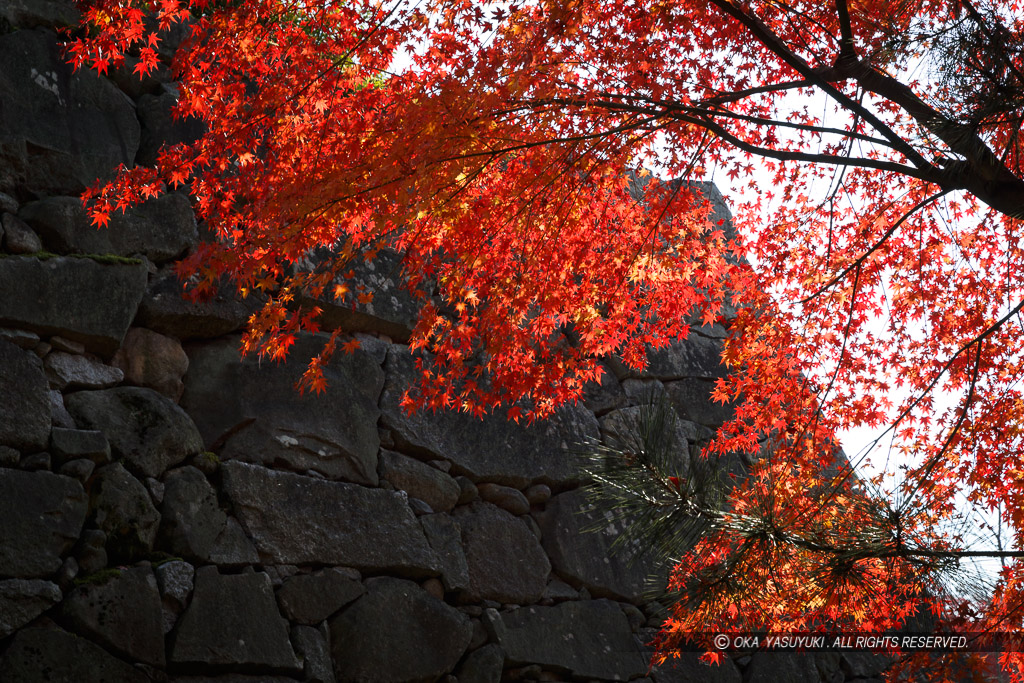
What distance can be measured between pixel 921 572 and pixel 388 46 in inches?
174

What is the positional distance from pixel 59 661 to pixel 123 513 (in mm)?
858

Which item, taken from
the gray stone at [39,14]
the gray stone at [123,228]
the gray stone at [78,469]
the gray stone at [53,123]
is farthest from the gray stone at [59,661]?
the gray stone at [39,14]

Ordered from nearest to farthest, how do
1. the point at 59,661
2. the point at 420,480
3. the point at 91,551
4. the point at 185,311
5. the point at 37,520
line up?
the point at 59,661, the point at 37,520, the point at 91,551, the point at 185,311, the point at 420,480

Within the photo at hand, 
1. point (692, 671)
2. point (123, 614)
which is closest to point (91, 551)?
point (123, 614)

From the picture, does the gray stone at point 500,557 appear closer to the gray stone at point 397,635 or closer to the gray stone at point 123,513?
the gray stone at point 397,635

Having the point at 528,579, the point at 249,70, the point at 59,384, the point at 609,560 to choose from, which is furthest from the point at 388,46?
the point at 609,560

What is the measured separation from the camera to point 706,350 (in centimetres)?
899

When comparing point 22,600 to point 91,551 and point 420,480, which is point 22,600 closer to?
point 91,551

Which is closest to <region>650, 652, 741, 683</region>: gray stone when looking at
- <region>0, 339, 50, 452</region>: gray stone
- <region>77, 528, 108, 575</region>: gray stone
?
<region>77, 528, 108, 575</region>: gray stone

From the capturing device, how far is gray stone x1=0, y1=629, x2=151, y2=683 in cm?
382

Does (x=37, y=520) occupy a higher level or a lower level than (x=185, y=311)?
lower

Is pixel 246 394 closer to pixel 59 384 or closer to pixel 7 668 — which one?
pixel 59 384

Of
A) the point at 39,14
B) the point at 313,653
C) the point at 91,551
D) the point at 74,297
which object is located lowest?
the point at 313,653

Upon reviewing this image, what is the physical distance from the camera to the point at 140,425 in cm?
484
